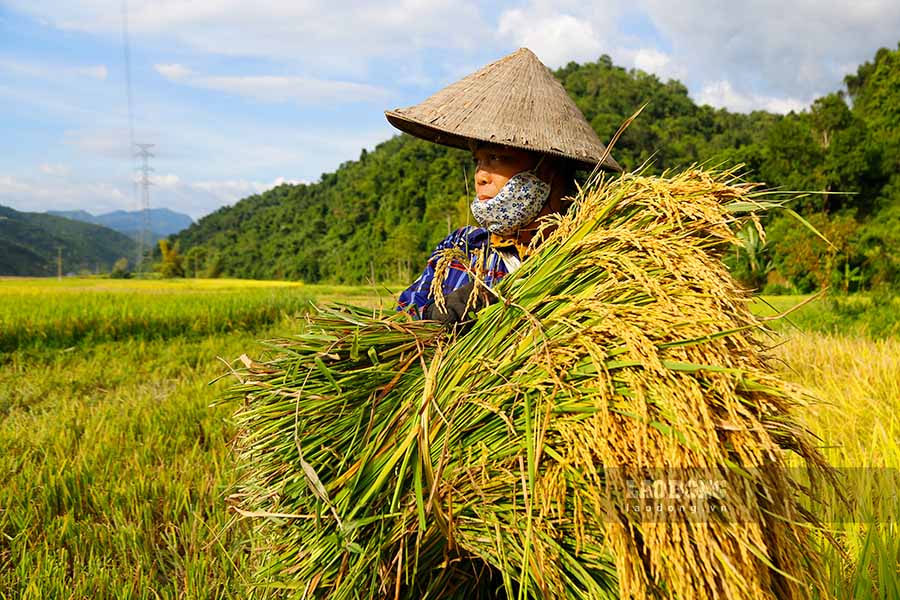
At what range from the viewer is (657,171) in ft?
5.54

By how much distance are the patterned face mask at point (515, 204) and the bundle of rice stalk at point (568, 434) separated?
674mm

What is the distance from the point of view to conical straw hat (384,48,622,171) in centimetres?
192

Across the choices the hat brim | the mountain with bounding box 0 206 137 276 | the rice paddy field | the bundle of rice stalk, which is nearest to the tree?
the mountain with bounding box 0 206 137 276

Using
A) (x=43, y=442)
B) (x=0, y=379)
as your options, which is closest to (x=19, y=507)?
(x=43, y=442)

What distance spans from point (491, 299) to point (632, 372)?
1.54ft

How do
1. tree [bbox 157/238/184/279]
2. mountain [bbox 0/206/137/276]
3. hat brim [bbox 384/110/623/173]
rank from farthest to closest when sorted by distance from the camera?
mountain [bbox 0/206/137/276] → tree [bbox 157/238/184/279] → hat brim [bbox 384/110/623/173]

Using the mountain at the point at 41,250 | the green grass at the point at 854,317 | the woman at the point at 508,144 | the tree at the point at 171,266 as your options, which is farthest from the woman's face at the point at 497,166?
the mountain at the point at 41,250

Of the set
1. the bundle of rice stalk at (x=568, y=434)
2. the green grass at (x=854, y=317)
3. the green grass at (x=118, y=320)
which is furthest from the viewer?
the green grass at (x=854, y=317)

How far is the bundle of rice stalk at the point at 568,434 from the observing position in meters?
1.01

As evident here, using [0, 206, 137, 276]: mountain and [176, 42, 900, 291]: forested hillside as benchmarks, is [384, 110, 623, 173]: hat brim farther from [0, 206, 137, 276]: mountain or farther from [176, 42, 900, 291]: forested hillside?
[0, 206, 137, 276]: mountain

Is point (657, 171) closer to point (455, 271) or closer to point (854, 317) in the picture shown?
point (455, 271)

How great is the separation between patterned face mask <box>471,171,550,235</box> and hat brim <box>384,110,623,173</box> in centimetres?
16

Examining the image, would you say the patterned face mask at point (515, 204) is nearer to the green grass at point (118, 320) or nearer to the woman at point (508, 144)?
the woman at point (508, 144)

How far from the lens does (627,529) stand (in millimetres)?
1056
